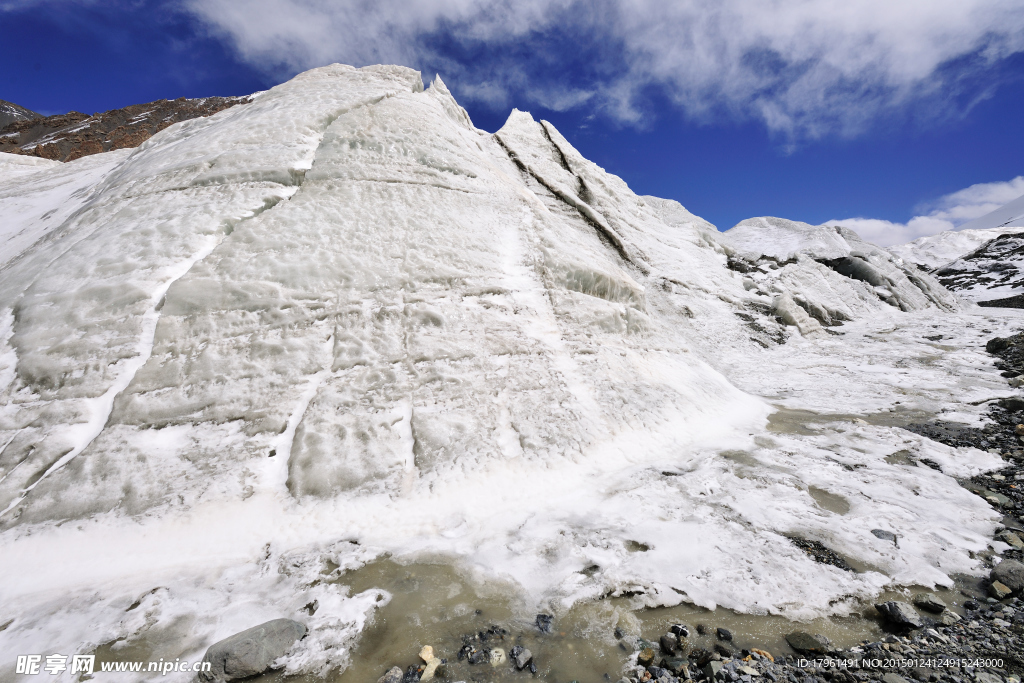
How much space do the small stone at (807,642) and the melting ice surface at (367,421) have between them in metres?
0.28

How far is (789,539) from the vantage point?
4.43 metres

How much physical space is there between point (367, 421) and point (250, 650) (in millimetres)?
2870

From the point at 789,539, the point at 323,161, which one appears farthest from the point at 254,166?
the point at 789,539

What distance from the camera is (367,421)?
5.63 meters

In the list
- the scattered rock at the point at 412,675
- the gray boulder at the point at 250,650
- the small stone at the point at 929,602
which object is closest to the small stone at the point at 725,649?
the small stone at the point at 929,602

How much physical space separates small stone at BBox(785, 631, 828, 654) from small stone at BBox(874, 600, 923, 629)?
695 millimetres

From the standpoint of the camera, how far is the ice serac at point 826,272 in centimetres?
1947

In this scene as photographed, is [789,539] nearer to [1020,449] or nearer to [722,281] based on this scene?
[1020,449]

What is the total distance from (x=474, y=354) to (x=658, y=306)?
936 centimetres

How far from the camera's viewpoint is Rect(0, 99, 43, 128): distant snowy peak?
60997mm

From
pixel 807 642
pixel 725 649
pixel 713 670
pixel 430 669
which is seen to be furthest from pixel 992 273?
pixel 430 669

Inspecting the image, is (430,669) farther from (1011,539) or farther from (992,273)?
(992,273)

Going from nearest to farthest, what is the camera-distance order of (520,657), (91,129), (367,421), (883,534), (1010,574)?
(520,657)
(1010,574)
(883,534)
(367,421)
(91,129)

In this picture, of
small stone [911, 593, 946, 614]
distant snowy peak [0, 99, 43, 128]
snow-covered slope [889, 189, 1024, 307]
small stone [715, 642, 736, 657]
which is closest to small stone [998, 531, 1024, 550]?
small stone [911, 593, 946, 614]
